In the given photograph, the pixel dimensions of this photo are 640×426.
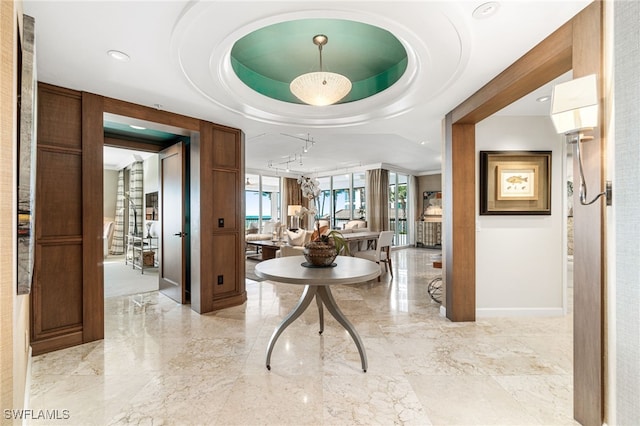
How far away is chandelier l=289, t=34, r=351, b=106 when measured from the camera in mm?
2369

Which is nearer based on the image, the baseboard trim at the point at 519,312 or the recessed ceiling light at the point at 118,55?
the recessed ceiling light at the point at 118,55

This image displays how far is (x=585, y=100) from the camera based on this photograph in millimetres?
1489

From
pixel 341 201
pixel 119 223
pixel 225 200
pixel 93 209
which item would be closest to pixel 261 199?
pixel 341 201

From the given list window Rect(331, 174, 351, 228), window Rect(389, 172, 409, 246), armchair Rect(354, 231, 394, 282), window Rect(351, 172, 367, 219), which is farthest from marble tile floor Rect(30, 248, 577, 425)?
window Rect(331, 174, 351, 228)

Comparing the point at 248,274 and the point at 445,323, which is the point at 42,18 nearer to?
the point at 445,323

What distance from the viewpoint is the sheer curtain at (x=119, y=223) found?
8250mm

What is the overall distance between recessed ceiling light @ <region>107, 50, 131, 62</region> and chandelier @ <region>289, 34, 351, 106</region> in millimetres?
1221

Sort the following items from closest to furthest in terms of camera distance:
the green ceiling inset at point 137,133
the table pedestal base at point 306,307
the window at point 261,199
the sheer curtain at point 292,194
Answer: the table pedestal base at point 306,307, the green ceiling inset at point 137,133, the window at point 261,199, the sheer curtain at point 292,194

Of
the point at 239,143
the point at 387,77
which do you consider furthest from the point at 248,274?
the point at 387,77

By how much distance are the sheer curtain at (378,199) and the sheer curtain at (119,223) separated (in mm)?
7053

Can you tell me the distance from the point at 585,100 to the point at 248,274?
530 centimetres

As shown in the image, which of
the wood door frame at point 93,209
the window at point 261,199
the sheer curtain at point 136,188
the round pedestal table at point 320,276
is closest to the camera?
the round pedestal table at point 320,276

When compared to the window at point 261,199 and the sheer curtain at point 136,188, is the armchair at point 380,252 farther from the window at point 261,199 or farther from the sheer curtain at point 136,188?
the sheer curtain at point 136,188

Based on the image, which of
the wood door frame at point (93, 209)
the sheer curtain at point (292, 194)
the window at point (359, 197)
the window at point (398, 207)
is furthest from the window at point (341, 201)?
the wood door frame at point (93, 209)
